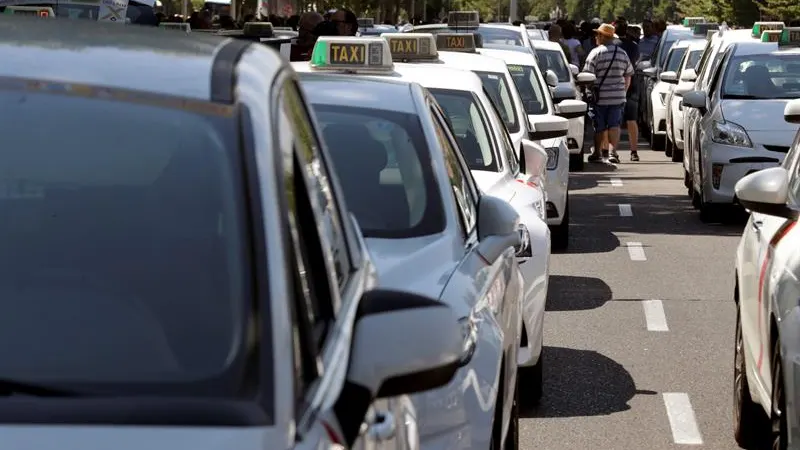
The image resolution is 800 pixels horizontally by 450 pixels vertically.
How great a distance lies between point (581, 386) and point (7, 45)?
6.17 metres

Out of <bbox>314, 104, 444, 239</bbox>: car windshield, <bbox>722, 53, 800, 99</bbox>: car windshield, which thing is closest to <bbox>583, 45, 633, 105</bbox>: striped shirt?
<bbox>722, 53, 800, 99</bbox>: car windshield

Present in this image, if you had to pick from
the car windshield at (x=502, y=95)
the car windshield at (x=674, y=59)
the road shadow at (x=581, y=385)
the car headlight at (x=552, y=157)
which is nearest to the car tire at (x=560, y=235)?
the car headlight at (x=552, y=157)

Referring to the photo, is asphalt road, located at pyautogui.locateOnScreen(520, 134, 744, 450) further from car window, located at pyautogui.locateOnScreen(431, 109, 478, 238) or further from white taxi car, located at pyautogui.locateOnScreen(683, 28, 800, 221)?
car window, located at pyautogui.locateOnScreen(431, 109, 478, 238)

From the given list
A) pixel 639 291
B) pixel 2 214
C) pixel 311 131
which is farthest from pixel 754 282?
pixel 639 291

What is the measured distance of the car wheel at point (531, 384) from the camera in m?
8.66

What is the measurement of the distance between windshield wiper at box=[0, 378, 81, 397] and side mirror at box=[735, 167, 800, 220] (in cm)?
418

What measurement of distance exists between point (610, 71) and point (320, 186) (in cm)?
1970

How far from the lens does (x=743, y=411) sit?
755cm

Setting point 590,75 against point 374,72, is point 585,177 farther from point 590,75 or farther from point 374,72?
point 374,72

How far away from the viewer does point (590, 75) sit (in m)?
21.7

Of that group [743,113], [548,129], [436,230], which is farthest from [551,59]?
[436,230]

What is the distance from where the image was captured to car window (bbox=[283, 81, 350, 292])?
3670 millimetres

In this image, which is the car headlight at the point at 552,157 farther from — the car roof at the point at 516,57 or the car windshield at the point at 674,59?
the car windshield at the point at 674,59

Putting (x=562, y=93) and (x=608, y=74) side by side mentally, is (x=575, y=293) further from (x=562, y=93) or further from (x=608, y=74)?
(x=608, y=74)
